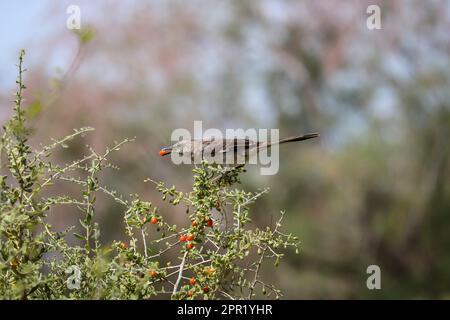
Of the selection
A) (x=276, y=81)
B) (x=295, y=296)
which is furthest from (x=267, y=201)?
(x=276, y=81)

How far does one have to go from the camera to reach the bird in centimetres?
410

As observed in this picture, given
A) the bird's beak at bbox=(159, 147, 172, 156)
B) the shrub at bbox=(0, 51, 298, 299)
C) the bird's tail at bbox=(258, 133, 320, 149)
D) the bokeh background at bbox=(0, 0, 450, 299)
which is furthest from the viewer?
the bokeh background at bbox=(0, 0, 450, 299)

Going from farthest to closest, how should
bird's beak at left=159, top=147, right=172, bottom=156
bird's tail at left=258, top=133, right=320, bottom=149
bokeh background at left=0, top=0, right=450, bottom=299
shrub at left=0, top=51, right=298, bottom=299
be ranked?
1. bokeh background at left=0, top=0, right=450, bottom=299
2. bird's beak at left=159, top=147, right=172, bottom=156
3. bird's tail at left=258, top=133, right=320, bottom=149
4. shrub at left=0, top=51, right=298, bottom=299

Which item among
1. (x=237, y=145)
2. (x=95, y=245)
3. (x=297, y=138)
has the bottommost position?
(x=95, y=245)

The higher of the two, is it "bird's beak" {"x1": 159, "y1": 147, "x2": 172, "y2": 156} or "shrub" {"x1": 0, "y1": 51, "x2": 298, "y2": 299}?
"bird's beak" {"x1": 159, "y1": 147, "x2": 172, "y2": 156}

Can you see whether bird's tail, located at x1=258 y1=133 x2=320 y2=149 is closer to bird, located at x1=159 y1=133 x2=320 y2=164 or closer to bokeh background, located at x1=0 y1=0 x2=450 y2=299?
bird, located at x1=159 y1=133 x2=320 y2=164

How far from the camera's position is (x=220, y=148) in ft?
13.7

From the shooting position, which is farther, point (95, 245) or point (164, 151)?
point (164, 151)

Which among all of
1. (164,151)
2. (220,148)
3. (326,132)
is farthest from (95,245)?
(326,132)

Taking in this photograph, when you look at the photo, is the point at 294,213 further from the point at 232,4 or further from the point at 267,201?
the point at 232,4

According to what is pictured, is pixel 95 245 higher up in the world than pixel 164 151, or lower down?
lower down

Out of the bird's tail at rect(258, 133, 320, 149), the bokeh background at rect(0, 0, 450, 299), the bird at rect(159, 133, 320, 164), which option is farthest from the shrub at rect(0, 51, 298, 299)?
the bokeh background at rect(0, 0, 450, 299)

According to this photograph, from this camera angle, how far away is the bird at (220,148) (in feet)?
13.4

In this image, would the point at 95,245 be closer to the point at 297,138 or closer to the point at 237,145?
the point at 297,138
